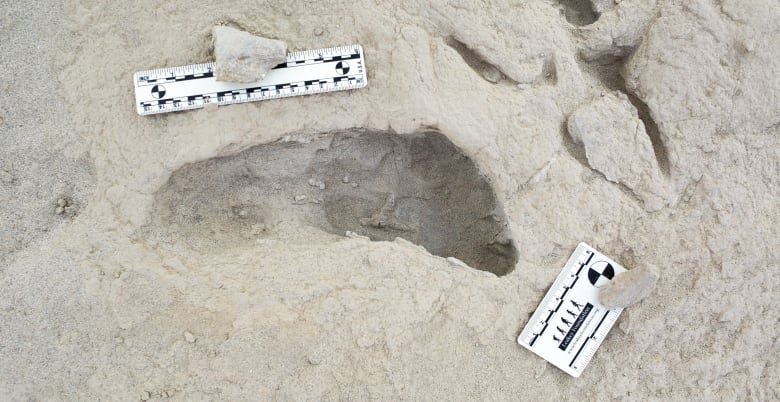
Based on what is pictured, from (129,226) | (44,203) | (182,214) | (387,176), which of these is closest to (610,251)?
(387,176)

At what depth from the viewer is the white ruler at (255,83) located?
2.47 metres

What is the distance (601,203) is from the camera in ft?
8.47

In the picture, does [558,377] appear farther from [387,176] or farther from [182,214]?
[182,214]

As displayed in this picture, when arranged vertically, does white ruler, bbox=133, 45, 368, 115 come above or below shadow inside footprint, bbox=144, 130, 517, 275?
above

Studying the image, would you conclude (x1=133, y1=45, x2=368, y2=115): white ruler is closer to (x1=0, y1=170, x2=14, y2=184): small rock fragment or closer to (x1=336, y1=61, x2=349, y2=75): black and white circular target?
(x1=336, y1=61, x2=349, y2=75): black and white circular target

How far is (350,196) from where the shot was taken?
291 cm

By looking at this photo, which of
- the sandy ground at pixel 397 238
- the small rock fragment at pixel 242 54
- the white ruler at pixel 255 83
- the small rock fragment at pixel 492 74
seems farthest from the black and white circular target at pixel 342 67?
the small rock fragment at pixel 492 74

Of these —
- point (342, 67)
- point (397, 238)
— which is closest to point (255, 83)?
point (342, 67)

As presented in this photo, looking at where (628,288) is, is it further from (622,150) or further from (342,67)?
(342,67)

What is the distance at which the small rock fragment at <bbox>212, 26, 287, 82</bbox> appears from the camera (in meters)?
2.38

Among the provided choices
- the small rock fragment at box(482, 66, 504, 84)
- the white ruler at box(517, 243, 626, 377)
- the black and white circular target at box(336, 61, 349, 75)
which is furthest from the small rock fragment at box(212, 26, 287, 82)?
the white ruler at box(517, 243, 626, 377)

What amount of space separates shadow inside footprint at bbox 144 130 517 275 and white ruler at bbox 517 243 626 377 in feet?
0.88

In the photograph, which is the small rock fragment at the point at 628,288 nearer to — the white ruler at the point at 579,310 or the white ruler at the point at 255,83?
the white ruler at the point at 579,310

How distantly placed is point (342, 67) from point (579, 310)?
1579 mm
